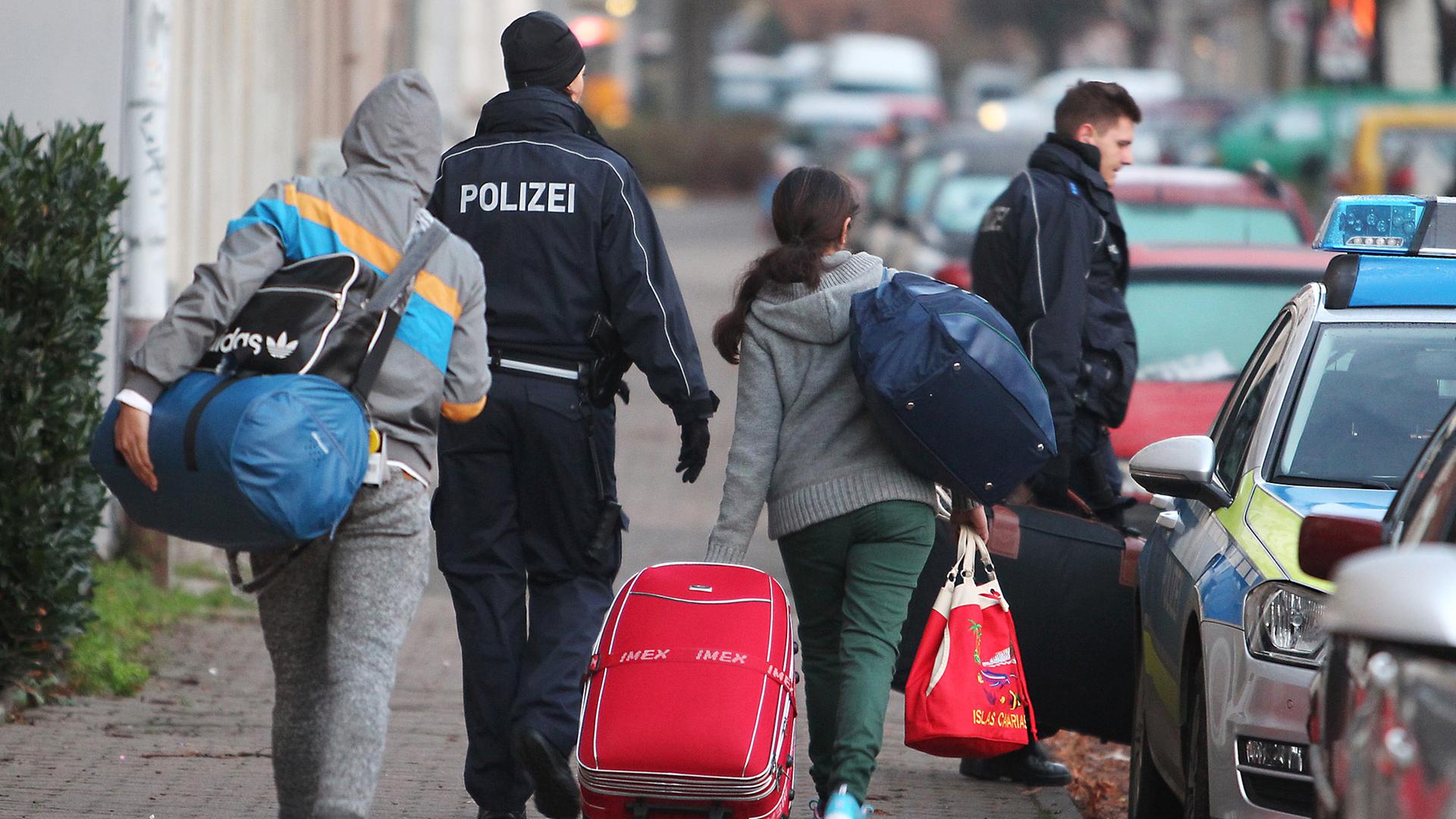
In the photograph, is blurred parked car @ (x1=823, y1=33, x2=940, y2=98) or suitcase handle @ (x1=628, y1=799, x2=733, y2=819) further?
blurred parked car @ (x1=823, y1=33, x2=940, y2=98)

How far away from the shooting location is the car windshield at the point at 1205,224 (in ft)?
38.4

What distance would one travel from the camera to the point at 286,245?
4.59 metres

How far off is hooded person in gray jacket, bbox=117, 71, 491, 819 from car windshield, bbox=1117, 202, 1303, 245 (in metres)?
7.45

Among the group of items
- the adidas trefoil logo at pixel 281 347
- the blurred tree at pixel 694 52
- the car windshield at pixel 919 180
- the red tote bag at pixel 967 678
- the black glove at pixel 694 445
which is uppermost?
the adidas trefoil logo at pixel 281 347

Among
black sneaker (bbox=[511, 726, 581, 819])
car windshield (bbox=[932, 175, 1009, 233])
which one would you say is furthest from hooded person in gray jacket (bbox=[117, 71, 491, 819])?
car windshield (bbox=[932, 175, 1009, 233])

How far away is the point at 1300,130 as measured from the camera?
36844 millimetres

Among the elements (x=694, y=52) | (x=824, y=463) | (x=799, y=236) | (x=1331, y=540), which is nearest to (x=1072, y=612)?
(x=824, y=463)

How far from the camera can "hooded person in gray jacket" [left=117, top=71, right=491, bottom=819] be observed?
4469 millimetres

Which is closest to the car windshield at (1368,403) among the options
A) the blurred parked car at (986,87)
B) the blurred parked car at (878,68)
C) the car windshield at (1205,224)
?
the car windshield at (1205,224)

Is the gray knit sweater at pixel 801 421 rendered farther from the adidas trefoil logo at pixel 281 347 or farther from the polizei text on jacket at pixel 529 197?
the adidas trefoil logo at pixel 281 347

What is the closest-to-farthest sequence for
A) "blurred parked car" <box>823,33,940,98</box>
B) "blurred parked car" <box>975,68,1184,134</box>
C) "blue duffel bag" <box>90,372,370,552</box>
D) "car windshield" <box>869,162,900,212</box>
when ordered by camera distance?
1. "blue duffel bag" <box>90,372,370,552</box>
2. "car windshield" <box>869,162,900,212</box>
3. "blurred parked car" <box>975,68,1184,134</box>
4. "blurred parked car" <box>823,33,940,98</box>

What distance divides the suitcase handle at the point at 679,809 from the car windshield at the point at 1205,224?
24.2ft

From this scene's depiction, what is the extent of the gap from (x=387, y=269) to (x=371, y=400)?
29 centimetres

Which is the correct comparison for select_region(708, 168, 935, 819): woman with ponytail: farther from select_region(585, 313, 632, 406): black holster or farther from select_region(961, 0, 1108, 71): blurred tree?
select_region(961, 0, 1108, 71): blurred tree
